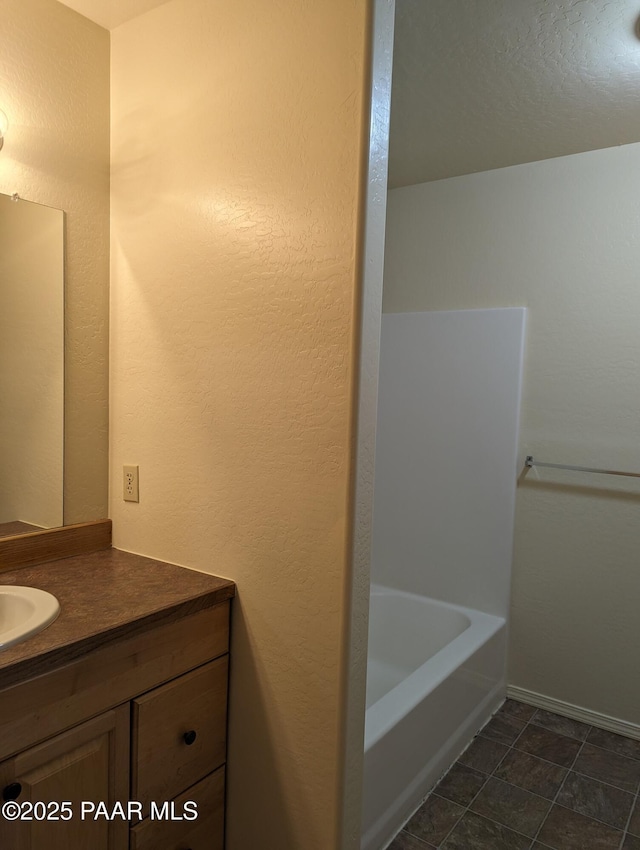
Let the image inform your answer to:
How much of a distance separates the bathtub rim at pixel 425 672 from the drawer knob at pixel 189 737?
513 millimetres

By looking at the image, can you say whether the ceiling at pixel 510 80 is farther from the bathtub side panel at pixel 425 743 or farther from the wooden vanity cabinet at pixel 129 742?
the bathtub side panel at pixel 425 743

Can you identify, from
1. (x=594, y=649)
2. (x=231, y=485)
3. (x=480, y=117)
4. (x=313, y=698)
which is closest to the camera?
(x=313, y=698)

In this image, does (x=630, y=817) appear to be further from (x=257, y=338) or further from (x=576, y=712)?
(x=257, y=338)

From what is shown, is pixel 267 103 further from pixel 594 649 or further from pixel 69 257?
pixel 594 649

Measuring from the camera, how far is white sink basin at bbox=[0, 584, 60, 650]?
1253 mm

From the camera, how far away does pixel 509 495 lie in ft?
8.67

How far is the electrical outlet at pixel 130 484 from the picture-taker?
1.76 m

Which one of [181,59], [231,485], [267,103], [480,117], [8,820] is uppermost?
[480,117]

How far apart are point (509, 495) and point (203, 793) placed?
5.75ft

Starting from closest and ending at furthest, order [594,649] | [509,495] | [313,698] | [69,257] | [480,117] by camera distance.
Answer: [313,698] < [69,257] < [480,117] < [594,649] < [509,495]

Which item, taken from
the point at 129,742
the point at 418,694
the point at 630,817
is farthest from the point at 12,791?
the point at 630,817

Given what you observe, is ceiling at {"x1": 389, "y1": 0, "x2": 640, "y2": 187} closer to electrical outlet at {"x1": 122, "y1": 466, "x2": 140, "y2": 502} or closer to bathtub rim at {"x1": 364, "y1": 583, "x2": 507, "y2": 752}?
electrical outlet at {"x1": 122, "y1": 466, "x2": 140, "y2": 502}

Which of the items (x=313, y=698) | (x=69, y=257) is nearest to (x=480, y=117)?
(x=69, y=257)

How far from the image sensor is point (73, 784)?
121 centimetres
